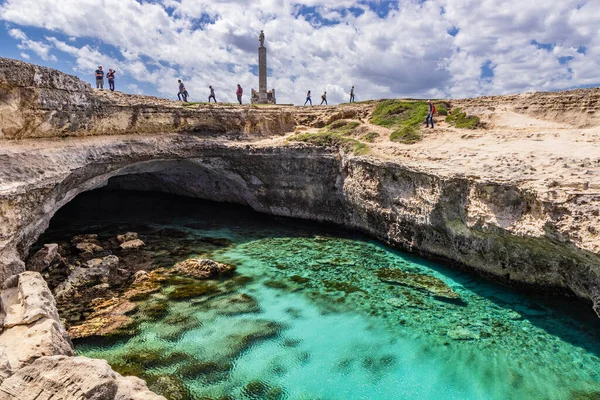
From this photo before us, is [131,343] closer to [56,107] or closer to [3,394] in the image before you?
[3,394]

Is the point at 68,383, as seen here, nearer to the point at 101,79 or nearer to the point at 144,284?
the point at 144,284

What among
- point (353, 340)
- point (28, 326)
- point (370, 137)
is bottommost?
point (353, 340)

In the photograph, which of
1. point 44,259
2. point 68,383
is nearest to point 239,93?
point 44,259

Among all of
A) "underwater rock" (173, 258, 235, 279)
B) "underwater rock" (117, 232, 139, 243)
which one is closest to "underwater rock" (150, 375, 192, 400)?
"underwater rock" (173, 258, 235, 279)

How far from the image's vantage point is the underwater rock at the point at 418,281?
14.0m

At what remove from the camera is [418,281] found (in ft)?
49.2

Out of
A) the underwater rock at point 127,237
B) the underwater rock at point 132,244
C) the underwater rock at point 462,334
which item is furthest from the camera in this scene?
the underwater rock at point 127,237

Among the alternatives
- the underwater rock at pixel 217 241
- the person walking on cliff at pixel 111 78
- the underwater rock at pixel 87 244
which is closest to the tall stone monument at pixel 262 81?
the person walking on cliff at pixel 111 78

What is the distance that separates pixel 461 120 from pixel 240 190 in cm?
1572

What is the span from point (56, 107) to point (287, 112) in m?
15.6

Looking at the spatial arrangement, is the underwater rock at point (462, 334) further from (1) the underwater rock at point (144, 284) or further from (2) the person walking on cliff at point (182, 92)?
(2) the person walking on cliff at point (182, 92)

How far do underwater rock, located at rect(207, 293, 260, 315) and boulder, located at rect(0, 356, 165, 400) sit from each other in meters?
6.11

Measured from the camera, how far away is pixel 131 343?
10758 mm

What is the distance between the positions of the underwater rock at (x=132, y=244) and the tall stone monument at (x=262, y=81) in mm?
23910
